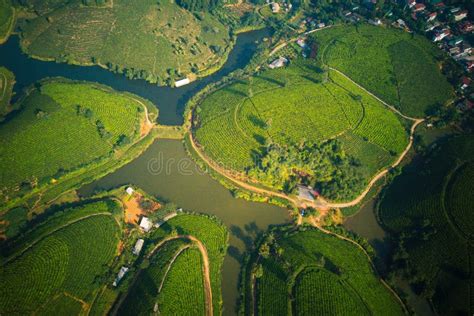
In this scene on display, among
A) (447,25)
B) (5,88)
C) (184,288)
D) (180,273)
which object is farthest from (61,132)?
(447,25)

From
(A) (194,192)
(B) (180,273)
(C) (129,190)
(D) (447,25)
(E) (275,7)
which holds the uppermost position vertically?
(D) (447,25)

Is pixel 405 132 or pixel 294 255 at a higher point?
pixel 405 132

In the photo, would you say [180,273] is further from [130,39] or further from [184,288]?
[130,39]

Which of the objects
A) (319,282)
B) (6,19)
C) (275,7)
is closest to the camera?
(319,282)

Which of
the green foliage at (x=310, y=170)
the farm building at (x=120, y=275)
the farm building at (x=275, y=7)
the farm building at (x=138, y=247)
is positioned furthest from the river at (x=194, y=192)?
the farm building at (x=275, y=7)

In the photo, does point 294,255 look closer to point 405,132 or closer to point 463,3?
point 405,132

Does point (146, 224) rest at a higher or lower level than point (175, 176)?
lower

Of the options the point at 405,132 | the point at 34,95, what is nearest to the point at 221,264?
the point at 405,132
